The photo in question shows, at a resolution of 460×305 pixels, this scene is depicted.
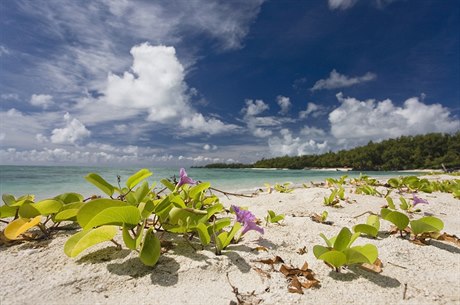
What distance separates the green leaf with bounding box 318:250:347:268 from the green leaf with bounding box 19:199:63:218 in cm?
173

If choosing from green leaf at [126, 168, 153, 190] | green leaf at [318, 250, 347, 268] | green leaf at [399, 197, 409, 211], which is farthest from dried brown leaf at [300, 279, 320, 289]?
green leaf at [399, 197, 409, 211]

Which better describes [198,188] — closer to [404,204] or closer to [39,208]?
[39,208]

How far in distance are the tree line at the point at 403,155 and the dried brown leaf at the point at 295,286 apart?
188 feet

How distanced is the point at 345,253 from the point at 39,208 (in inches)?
75.6

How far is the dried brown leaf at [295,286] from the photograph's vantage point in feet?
4.16

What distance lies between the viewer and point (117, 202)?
149cm

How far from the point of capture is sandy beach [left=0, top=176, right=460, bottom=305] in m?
1.19

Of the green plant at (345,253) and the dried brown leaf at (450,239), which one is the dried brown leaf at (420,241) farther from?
the green plant at (345,253)

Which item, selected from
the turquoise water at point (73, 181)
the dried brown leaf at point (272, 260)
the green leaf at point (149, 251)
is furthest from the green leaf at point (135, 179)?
the turquoise water at point (73, 181)

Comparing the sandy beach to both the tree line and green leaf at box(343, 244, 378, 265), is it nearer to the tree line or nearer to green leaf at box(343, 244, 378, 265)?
green leaf at box(343, 244, 378, 265)

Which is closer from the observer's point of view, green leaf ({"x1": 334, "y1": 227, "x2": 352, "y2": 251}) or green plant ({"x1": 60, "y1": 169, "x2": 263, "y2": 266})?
green plant ({"x1": 60, "y1": 169, "x2": 263, "y2": 266})

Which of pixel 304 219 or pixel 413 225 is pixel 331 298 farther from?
pixel 304 219

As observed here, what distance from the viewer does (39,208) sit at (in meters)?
1.78

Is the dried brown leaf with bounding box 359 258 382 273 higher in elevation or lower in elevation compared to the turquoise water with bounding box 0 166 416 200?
higher
